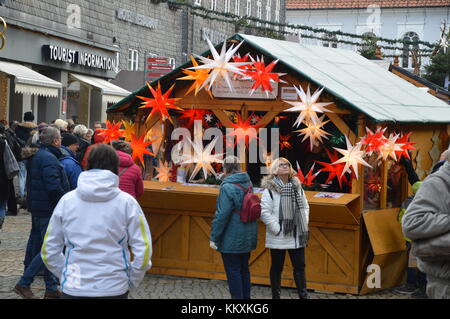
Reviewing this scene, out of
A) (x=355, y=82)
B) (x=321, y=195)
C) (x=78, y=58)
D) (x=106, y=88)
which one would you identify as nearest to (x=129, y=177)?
(x=321, y=195)

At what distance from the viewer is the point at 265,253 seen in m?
10.4

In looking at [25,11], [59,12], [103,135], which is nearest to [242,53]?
[103,135]

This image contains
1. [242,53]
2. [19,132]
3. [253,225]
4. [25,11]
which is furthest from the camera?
[25,11]

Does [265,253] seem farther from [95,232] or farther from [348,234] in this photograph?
[95,232]

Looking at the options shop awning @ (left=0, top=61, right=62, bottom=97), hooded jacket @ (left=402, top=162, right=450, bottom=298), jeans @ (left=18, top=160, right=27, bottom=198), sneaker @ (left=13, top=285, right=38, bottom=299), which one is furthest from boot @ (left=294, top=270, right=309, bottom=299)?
shop awning @ (left=0, top=61, right=62, bottom=97)

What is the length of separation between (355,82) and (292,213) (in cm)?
321

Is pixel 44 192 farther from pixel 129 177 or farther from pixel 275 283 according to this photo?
pixel 275 283

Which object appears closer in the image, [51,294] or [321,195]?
[51,294]

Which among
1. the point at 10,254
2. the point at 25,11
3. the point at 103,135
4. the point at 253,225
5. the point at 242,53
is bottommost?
the point at 10,254

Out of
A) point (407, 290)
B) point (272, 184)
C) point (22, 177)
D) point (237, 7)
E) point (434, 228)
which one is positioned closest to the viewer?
point (434, 228)

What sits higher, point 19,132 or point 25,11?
point 25,11

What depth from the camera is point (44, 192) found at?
8.67 m

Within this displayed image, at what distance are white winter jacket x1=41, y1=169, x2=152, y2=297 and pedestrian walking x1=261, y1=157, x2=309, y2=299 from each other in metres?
3.62

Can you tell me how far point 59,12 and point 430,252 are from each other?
A: 67.2 ft
